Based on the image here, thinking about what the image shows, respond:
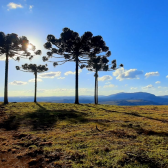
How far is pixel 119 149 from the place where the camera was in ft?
21.3

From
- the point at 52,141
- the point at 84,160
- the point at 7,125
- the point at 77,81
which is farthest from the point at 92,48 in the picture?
the point at 84,160

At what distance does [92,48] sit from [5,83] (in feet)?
60.7

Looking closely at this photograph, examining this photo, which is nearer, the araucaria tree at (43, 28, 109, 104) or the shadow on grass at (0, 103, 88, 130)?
the shadow on grass at (0, 103, 88, 130)

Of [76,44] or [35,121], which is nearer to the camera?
[35,121]

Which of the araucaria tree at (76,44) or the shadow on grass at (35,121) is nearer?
the shadow on grass at (35,121)

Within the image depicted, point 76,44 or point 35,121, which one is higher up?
point 76,44

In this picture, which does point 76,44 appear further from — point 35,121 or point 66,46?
point 35,121

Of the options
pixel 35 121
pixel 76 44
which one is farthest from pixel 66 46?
pixel 35 121

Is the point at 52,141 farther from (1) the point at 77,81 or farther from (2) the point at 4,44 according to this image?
(2) the point at 4,44

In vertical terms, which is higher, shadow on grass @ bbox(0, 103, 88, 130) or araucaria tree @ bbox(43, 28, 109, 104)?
araucaria tree @ bbox(43, 28, 109, 104)

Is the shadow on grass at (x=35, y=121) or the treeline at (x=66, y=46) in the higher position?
the treeline at (x=66, y=46)

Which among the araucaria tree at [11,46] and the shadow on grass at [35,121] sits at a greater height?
the araucaria tree at [11,46]

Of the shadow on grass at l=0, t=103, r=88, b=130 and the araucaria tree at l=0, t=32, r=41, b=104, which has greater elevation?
the araucaria tree at l=0, t=32, r=41, b=104

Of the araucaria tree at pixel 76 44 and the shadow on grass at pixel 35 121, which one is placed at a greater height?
the araucaria tree at pixel 76 44
